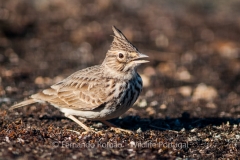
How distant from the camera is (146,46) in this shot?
15.8m

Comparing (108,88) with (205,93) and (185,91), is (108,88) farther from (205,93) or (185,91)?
(205,93)

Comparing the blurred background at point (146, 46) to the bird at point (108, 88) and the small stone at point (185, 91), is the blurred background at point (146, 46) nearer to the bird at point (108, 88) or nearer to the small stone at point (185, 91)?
the small stone at point (185, 91)

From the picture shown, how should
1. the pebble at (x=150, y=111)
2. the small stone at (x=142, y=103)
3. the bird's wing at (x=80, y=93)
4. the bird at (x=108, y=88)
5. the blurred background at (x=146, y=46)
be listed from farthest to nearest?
1. the blurred background at (x=146, y=46)
2. the small stone at (x=142, y=103)
3. the pebble at (x=150, y=111)
4. the bird's wing at (x=80, y=93)
5. the bird at (x=108, y=88)

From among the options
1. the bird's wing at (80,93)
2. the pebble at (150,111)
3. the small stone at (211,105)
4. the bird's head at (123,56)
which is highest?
the bird's head at (123,56)

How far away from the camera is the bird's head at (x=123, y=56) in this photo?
320 inches

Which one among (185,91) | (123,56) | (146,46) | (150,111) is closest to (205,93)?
(185,91)

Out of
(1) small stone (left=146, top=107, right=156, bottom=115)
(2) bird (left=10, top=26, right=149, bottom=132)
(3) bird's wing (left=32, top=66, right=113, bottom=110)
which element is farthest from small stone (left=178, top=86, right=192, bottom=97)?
(3) bird's wing (left=32, top=66, right=113, bottom=110)

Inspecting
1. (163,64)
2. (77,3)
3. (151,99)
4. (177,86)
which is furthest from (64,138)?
(77,3)

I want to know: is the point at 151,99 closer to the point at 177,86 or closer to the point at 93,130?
the point at 177,86

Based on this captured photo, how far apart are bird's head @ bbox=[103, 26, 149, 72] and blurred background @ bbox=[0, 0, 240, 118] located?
2092 mm

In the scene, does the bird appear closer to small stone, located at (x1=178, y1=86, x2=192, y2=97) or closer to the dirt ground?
the dirt ground

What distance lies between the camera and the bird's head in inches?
320

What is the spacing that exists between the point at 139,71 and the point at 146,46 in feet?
7.33

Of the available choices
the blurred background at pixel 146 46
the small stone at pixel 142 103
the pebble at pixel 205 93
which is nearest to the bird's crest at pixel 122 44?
the blurred background at pixel 146 46
